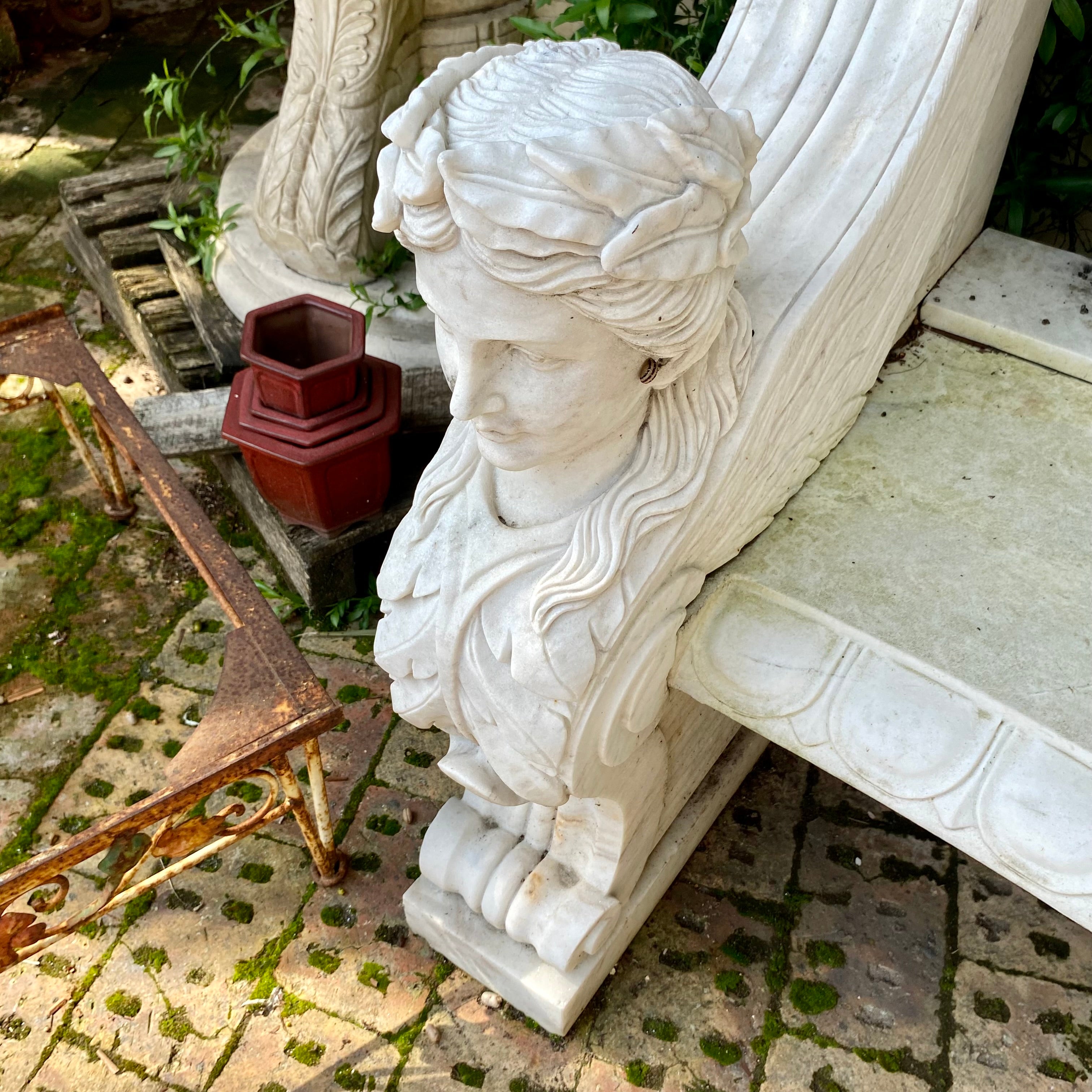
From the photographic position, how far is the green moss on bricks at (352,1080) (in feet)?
6.36

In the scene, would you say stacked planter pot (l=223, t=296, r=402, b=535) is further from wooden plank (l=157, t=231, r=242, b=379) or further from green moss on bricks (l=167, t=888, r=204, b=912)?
green moss on bricks (l=167, t=888, r=204, b=912)

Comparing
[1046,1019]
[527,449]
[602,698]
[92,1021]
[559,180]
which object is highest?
[559,180]

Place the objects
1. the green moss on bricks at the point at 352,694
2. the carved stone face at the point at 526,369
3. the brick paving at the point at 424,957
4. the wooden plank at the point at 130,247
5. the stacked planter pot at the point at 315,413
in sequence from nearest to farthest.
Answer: the carved stone face at the point at 526,369 < the brick paving at the point at 424,957 < the stacked planter pot at the point at 315,413 < the green moss on bricks at the point at 352,694 < the wooden plank at the point at 130,247

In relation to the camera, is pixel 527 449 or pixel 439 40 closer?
pixel 527 449

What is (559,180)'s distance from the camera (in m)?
1.16

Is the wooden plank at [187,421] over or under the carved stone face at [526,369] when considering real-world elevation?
under

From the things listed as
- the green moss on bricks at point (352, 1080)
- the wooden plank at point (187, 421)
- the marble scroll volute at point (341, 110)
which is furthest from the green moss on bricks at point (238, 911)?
the marble scroll volute at point (341, 110)

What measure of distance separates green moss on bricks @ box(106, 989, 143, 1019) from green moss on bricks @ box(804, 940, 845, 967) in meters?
1.21

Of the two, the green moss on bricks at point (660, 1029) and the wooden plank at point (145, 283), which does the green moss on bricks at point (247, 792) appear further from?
the wooden plank at point (145, 283)

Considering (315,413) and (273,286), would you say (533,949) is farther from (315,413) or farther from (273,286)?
(273,286)

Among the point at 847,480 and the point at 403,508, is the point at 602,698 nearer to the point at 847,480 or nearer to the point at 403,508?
the point at 847,480

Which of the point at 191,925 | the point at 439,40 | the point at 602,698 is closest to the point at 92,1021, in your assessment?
the point at 191,925

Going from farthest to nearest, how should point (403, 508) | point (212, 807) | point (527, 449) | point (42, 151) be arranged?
point (42, 151) → point (403, 508) → point (212, 807) → point (527, 449)

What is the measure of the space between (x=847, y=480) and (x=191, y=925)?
145 cm
